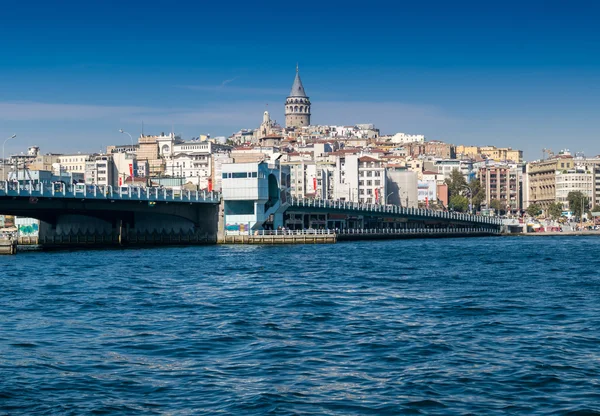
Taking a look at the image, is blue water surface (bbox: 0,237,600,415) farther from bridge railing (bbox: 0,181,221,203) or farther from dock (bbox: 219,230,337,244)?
dock (bbox: 219,230,337,244)

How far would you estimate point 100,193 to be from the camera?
90.6 metres

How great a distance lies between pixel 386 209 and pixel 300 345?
110m

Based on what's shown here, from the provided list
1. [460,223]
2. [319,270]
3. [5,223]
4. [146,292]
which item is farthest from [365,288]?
[5,223]

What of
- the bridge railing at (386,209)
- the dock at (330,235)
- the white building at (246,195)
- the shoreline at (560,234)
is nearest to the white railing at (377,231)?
the dock at (330,235)

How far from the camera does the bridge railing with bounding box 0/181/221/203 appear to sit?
3263 inches

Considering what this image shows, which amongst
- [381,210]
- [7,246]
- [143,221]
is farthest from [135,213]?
[381,210]

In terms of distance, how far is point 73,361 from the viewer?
85.3 feet

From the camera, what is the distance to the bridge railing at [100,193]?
272ft

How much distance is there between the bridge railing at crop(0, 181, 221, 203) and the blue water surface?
1241 inches

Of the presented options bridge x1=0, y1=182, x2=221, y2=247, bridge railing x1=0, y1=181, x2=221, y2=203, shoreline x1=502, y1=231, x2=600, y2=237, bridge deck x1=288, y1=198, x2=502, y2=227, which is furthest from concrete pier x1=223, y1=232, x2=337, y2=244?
shoreline x1=502, y1=231, x2=600, y2=237

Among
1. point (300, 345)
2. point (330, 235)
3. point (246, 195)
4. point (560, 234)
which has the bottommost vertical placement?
point (300, 345)

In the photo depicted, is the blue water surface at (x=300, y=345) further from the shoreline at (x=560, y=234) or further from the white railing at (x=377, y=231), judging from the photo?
the shoreline at (x=560, y=234)

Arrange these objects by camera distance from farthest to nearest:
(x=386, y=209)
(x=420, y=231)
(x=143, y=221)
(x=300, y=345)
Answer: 1. (x=420, y=231)
2. (x=386, y=209)
3. (x=143, y=221)
4. (x=300, y=345)

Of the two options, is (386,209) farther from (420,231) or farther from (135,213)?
(135,213)
